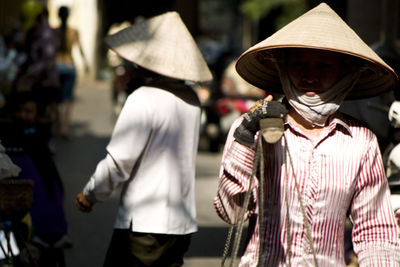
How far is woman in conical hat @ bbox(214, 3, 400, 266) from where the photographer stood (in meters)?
3.19

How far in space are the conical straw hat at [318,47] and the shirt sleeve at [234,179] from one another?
37cm

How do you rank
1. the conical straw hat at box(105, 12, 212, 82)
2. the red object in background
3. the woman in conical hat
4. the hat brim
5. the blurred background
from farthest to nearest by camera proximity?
the red object in background < the blurred background < the conical straw hat at box(105, 12, 212, 82) < the hat brim < the woman in conical hat

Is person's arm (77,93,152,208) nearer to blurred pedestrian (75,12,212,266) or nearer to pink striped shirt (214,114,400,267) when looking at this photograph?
blurred pedestrian (75,12,212,266)

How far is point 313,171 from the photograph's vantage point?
10.5 ft

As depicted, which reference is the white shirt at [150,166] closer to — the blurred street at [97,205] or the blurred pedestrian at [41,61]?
the blurred street at [97,205]

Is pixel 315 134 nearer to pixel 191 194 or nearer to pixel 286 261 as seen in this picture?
pixel 286 261

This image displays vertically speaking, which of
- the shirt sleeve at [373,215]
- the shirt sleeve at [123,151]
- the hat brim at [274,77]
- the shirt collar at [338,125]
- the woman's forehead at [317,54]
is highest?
the woman's forehead at [317,54]

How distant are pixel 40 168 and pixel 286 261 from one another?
317 centimetres

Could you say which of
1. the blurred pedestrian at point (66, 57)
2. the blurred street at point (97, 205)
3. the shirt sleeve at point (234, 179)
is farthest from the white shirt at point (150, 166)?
the blurred pedestrian at point (66, 57)

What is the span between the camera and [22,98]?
7.40m

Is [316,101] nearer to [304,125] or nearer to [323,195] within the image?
[304,125]

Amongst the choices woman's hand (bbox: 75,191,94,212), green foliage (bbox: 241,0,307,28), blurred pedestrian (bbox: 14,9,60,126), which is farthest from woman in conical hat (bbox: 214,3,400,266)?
green foliage (bbox: 241,0,307,28)

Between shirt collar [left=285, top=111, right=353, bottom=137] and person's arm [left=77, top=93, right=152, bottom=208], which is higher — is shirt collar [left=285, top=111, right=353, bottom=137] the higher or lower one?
the higher one

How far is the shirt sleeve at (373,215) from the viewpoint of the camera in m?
3.24
